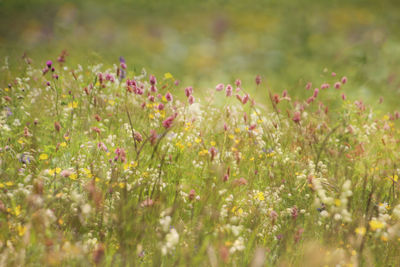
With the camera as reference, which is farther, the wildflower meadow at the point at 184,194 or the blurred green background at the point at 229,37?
the blurred green background at the point at 229,37

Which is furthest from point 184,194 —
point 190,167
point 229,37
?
point 229,37

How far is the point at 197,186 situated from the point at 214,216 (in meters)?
0.45

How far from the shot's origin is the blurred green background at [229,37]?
18.7 ft

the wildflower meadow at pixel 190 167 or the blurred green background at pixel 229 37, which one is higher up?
the blurred green background at pixel 229 37

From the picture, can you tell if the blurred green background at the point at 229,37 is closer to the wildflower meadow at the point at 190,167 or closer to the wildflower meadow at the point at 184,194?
the wildflower meadow at the point at 190,167

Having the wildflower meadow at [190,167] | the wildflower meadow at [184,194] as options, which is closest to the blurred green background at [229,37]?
the wildflower meadow at [190,167]

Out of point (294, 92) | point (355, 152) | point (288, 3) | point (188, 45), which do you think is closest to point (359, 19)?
point (288, 3)

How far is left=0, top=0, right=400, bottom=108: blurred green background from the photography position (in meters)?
5.69

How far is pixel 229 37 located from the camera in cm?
821

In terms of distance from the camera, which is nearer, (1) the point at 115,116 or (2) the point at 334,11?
(1) the point at 115,116

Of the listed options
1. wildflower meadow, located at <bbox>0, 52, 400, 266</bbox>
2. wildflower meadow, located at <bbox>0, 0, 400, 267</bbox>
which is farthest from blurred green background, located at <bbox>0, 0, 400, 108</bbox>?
wildflower meadow, located at <bbox>0, 52, 400, 266</bbox>

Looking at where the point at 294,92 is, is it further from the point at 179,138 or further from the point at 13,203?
the point at 13,203

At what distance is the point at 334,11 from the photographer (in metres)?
8.69

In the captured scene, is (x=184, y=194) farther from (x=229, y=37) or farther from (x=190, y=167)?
(x=229, y=37)
